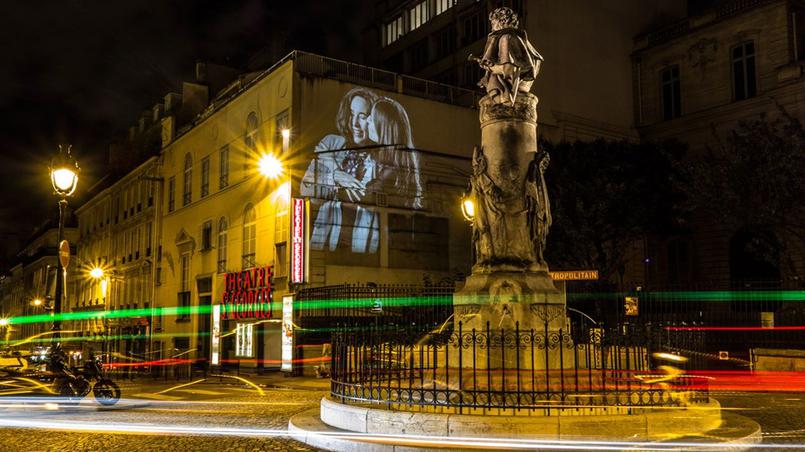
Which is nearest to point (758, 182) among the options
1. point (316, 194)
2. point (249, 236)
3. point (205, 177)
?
point (316, 194)

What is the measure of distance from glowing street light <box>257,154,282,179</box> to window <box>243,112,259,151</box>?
1.99 metres

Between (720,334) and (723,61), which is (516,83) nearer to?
(720,334)

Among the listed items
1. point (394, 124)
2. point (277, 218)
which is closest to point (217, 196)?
point (277, 218)

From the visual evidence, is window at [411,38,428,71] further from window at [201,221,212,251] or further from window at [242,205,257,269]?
window at [242,205,257,269]

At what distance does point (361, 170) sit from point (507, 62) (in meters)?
18.0

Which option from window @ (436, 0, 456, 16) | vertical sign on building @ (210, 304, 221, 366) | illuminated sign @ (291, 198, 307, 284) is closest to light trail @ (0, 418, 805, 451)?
illuminated sign @ (291, 198, 307, 284)

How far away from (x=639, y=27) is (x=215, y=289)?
28.0 m

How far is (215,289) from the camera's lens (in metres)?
33.2

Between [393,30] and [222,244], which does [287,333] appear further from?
[393,30]

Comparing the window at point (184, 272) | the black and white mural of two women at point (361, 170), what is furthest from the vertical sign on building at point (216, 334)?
the black and white mural of two women at point (361, 170)

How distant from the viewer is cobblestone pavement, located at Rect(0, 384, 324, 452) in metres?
9.12

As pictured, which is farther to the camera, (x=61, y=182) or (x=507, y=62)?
(x=61, y=182)

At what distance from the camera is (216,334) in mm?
30469

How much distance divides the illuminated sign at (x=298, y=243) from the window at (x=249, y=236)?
14.7ft
